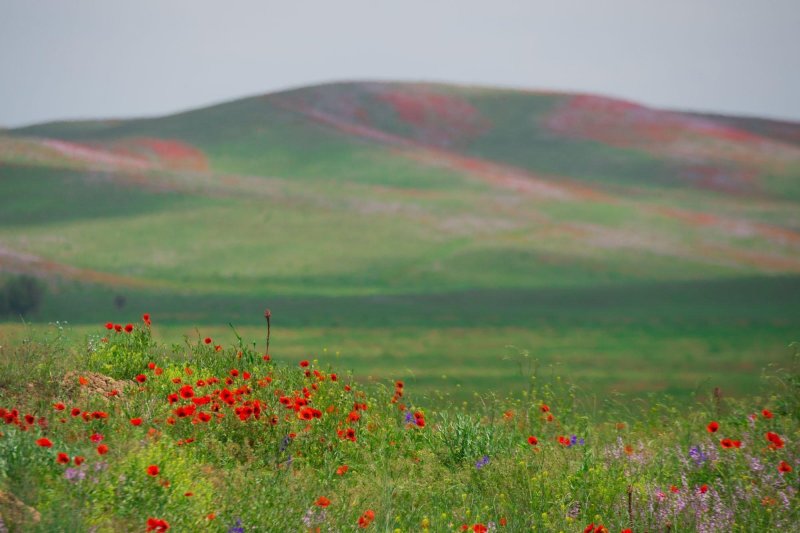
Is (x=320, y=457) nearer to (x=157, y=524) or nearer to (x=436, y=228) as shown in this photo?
(x=157, y=524)

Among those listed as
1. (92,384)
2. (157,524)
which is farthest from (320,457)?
(157,524)

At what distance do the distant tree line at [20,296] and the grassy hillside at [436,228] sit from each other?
31 centimetres

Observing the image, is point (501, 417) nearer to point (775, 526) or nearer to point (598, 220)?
point (775, 526)

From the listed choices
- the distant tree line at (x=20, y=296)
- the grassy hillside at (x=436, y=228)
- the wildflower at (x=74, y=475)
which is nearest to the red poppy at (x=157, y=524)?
the wildflower at (x=74, y=475)

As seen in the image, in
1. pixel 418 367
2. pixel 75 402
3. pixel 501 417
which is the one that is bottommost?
pixel 418 367

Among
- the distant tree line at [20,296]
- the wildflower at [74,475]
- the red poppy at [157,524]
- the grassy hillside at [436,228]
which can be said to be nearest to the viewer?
the red poppy at [157,524]

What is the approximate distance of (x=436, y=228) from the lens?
25.2m

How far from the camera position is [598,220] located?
25922 mm

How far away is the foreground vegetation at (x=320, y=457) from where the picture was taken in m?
4.69

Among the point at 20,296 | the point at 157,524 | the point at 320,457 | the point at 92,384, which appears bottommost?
the point at 20,296

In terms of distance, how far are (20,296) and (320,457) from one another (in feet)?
49.8

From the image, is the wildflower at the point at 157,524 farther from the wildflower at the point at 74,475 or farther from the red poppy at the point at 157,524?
the wildflower at the point at 74,475

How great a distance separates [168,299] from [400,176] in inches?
449

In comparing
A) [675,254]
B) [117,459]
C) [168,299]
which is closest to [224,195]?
[168,299]
